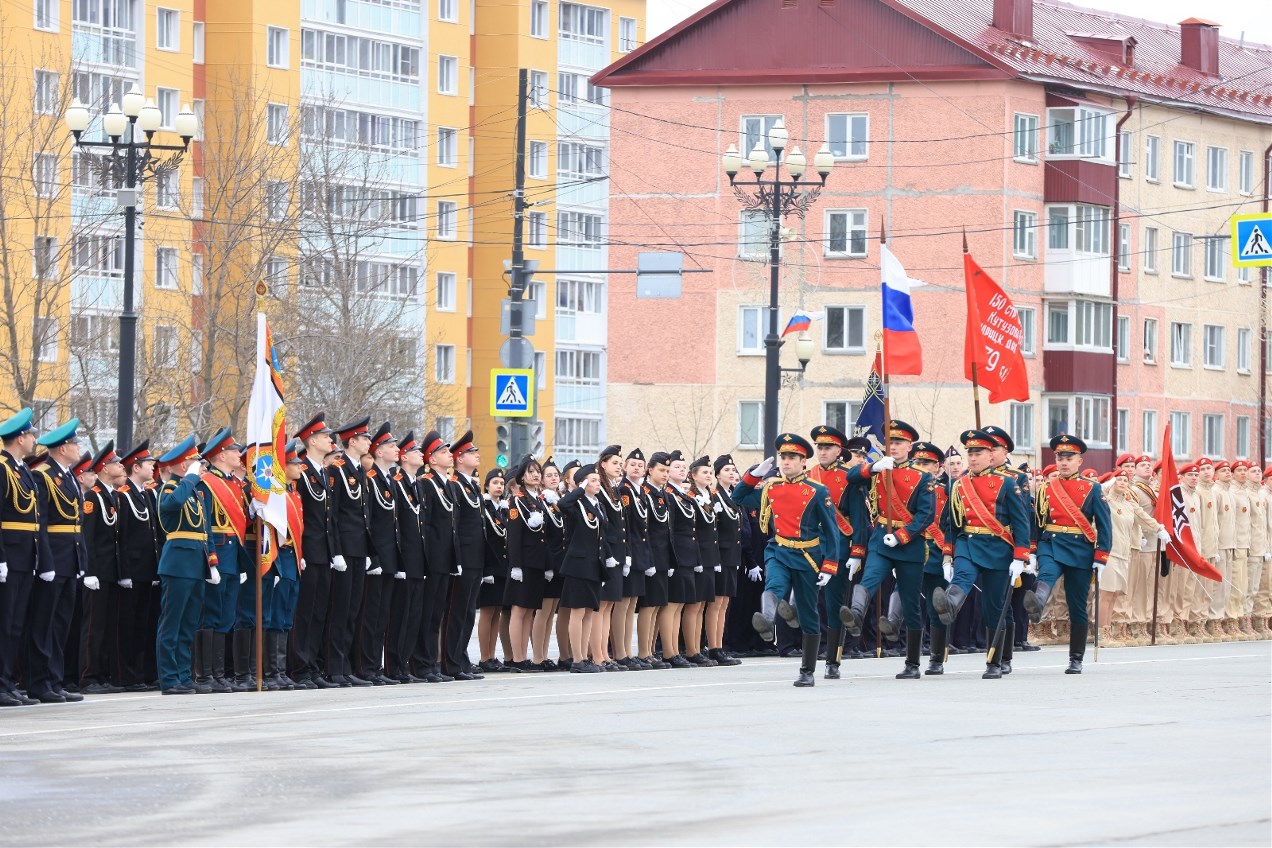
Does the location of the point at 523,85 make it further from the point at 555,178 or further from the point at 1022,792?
the point at 555,178

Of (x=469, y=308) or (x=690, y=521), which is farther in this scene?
(x=469, y=308)

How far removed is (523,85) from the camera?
36844 mm

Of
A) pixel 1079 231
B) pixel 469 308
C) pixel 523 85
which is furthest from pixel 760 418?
pixel 523 85

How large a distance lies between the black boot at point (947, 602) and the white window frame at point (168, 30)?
Result: 177 feet

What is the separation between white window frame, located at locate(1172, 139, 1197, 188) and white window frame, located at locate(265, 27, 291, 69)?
26.5 meters

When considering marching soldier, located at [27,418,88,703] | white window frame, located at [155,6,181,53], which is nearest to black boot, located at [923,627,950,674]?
marching soldier, located at [27,418,88,703]

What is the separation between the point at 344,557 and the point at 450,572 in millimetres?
1202

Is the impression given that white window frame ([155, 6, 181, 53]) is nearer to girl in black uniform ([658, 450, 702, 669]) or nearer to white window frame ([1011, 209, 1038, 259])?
white window frame ([1011, 209, 1038, 259])

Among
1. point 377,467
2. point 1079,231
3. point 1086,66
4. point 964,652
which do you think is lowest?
point 964,652

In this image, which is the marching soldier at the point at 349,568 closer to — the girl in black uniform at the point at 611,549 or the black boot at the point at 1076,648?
the girl in black uniform at the point at 611,549

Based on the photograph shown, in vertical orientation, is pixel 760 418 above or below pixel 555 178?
below

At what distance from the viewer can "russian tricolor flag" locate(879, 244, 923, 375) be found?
71.8 ft

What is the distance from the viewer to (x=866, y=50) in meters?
63.5

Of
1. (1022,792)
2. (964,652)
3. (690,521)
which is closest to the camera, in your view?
(1022,792)
